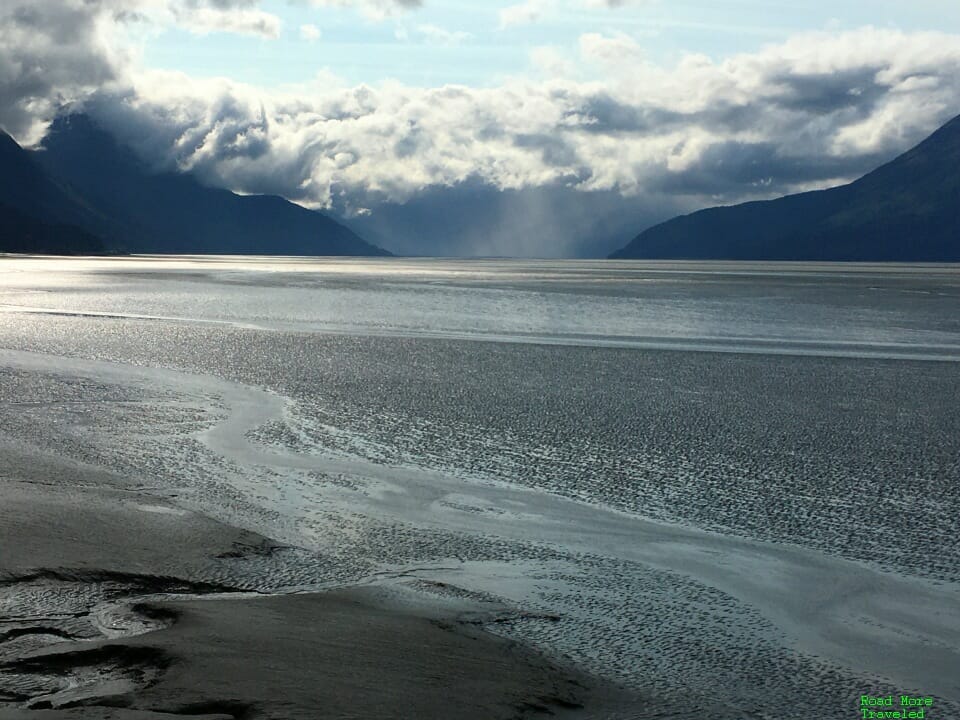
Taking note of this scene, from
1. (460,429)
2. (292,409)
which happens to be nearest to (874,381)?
(460,429)

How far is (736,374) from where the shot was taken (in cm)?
2897

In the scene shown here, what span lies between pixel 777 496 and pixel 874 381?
48.6ft

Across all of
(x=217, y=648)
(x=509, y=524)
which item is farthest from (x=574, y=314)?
(x=217, y=648)

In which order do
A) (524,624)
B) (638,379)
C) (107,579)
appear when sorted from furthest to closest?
(638,379) → (107,579) → (524,624)

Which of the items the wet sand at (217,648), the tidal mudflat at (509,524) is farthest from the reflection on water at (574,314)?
the wet sand at (217,648)

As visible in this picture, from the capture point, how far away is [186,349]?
33531mm

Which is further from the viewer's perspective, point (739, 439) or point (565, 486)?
point (739, 439)

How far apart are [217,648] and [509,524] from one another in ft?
18.1

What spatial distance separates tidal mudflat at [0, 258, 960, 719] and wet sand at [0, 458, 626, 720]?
4 cm

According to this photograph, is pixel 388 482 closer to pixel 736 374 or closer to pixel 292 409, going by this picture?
pixel 292 409

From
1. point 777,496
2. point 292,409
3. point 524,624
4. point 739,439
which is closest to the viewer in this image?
point 524,624

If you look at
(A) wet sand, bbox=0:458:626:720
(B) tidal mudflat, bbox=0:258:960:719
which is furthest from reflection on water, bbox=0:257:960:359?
(A) wet sand, bbox=0:458:626:720

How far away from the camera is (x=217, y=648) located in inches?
313

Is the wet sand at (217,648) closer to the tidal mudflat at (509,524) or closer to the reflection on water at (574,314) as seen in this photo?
the tidal mudflat at (509,524)
